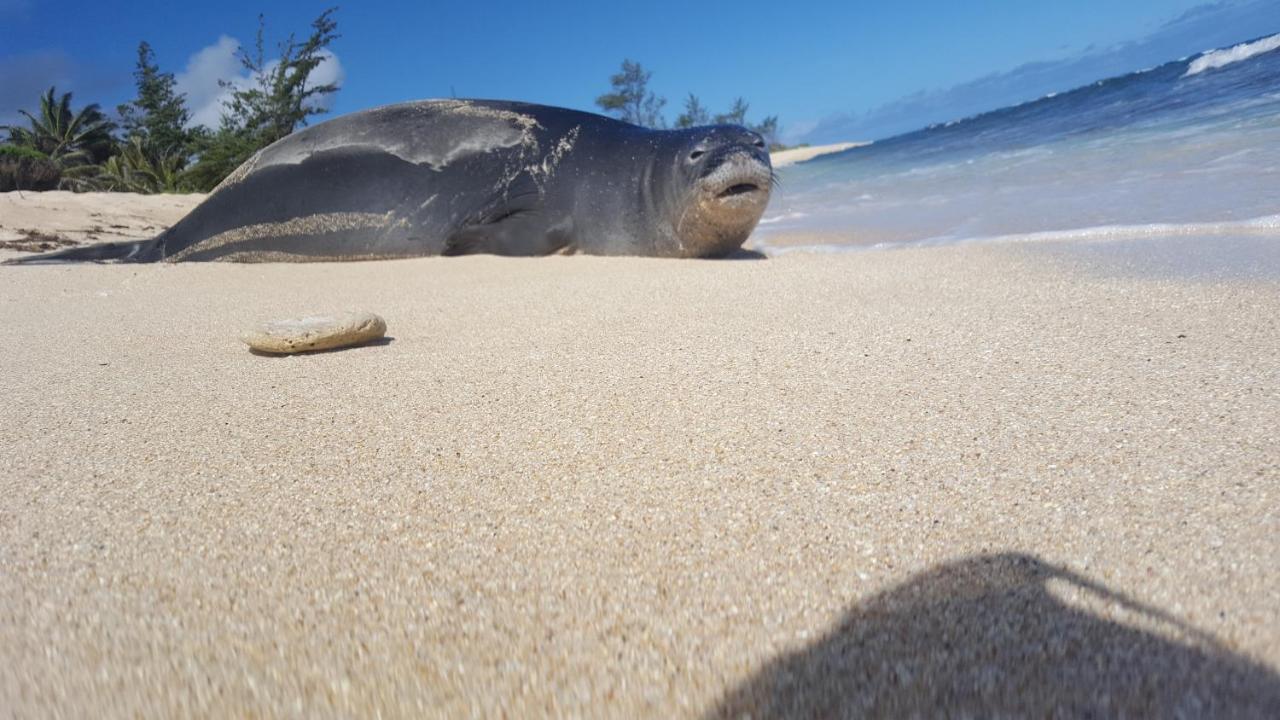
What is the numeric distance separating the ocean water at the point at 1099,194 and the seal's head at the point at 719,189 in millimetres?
629

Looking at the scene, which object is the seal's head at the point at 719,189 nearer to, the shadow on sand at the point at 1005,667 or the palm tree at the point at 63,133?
the shadow on sand at the point at 1005,667

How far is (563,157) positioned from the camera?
576cm

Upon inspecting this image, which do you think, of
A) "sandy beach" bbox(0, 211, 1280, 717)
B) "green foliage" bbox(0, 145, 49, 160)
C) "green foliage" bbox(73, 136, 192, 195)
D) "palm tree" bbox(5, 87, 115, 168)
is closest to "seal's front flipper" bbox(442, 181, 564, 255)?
"sandy beach" bbox(0, 211, 1280, 717)

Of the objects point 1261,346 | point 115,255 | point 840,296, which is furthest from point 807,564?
point 115,255

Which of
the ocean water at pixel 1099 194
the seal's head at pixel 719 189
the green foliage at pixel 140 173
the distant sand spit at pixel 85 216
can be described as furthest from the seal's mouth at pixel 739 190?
the green foliage at pixel 140 173

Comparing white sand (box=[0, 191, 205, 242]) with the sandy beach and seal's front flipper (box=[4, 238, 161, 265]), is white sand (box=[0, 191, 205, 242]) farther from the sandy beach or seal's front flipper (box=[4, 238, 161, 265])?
the sandy beach

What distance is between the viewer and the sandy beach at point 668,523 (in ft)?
2.79

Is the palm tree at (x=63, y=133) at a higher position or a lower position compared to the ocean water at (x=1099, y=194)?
higher

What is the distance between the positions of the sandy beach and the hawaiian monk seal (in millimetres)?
3139

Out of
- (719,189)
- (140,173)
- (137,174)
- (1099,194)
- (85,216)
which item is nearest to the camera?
(719,189)

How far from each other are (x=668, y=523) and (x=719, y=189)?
3989mm

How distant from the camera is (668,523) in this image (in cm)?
127

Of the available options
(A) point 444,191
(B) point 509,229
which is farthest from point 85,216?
(B) point 509,229

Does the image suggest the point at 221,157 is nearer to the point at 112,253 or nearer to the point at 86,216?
the point at 86,216
